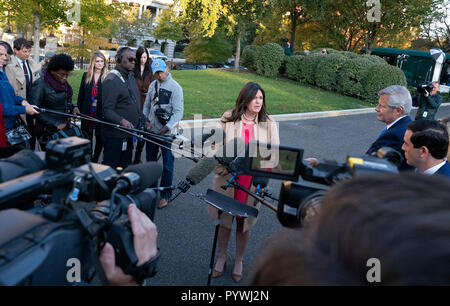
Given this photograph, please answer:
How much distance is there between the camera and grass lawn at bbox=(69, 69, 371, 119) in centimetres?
1223

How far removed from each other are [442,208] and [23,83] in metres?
6.06

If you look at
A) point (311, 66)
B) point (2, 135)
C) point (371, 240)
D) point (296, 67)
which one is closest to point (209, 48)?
point (296, 67)

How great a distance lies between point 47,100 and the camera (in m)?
4.79

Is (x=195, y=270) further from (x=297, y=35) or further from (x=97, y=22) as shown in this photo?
(x=297, y=35)

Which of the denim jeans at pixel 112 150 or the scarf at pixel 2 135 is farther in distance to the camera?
the denim jeans at pixel 112 150

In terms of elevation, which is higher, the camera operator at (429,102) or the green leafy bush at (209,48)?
the green leafy bush at (209,48)

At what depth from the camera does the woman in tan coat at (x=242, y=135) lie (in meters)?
3.55

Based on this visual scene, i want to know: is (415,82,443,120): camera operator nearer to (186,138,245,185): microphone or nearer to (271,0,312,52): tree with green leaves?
(186,138,245,185): microphone

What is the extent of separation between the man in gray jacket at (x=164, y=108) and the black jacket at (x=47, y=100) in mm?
1204

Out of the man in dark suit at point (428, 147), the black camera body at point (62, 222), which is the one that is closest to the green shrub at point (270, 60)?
the man in dark suit at point (428, 147)

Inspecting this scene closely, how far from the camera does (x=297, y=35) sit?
102 ft

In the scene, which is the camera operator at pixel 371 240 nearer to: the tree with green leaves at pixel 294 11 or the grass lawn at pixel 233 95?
the grass lawn at pixel 233 95

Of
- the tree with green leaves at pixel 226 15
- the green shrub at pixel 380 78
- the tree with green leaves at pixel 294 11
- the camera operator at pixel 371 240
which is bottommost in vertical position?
the camera operator at pixel 371 240

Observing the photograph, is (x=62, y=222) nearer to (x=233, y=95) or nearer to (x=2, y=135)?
(x=2, y=135)
